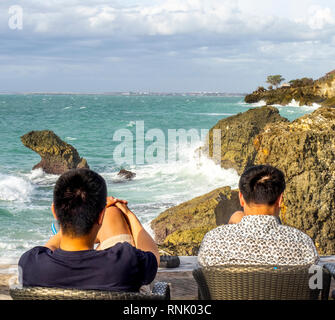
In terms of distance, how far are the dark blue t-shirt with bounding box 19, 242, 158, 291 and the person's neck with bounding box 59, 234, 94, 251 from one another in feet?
0.10

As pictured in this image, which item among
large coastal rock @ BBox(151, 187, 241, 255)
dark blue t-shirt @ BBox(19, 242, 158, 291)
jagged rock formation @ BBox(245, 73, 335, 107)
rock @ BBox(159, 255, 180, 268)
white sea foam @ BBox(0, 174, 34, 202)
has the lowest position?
white sea foam @ BBox(0, 174, 34, 202)

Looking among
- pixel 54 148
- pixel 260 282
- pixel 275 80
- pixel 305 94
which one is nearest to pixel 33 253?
pixel 260 282

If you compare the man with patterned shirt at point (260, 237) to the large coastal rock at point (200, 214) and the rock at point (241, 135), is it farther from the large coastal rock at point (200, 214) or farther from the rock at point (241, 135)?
the rock at point (241, 135)

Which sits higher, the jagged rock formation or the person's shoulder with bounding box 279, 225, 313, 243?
the jagged rock formation

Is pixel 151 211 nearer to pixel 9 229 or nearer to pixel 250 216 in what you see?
pixel 9 229

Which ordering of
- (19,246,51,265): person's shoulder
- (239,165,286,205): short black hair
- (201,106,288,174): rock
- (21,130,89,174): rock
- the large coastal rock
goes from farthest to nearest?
(21,130,89,174): rock
(201,106,288,174): rock
the large coastal rock
(239,165,286,205): short black hair
(19,246,51,265): person's shoulder

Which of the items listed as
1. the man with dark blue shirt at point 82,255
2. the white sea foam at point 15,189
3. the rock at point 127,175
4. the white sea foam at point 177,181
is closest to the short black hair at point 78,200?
the man with dark blue shirt at point 82,255

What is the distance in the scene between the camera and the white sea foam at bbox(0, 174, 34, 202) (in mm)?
18328

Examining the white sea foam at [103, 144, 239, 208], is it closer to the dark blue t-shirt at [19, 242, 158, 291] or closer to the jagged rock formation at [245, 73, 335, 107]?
Result: the dark blue t-shirt at [19, 242, 158, 291]

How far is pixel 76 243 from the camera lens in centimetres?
269

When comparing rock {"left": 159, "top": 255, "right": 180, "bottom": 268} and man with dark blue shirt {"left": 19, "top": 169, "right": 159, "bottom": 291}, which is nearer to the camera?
man with dark blue shirt {"left": 19, "top": 169, "right": 159, "bottom": 291}

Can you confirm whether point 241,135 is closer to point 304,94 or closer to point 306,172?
point 306,172

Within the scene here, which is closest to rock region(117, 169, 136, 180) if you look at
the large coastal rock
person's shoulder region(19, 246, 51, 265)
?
the large coastal rock
